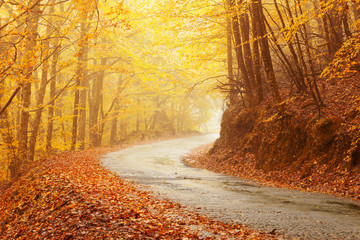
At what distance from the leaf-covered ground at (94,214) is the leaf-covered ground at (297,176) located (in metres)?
4.31

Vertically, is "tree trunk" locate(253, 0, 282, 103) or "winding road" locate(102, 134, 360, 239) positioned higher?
"tree trunk" locate(253, 0, 282, 103)

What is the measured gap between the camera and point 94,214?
611cm

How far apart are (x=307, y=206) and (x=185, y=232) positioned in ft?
11.2

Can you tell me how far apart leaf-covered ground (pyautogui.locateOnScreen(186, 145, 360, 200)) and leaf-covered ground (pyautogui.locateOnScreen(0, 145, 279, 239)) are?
431 centimetres

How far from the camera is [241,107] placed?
677 inches

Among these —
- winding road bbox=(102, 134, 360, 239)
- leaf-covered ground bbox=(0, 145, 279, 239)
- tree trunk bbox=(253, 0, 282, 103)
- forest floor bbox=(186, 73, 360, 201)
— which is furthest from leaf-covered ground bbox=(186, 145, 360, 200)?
leaf-covered ground bbox=(0, 145, 279, 239)

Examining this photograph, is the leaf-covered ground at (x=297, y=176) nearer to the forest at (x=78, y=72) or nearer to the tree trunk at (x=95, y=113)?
the forest at (x=78, y=72)

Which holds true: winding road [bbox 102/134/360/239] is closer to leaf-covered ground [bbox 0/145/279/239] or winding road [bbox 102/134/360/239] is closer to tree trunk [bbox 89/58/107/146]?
leaf-covered ground [bbox 0/145/279/239]

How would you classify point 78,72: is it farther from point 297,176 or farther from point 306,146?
point 297,176

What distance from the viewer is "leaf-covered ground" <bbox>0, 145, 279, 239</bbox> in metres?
5.36

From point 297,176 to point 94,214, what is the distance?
7.19 metres

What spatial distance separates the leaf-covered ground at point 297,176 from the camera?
8352mm

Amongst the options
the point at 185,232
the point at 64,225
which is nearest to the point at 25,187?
the point at 64,225

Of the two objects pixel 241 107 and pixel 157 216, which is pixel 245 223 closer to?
pixel 157 216
